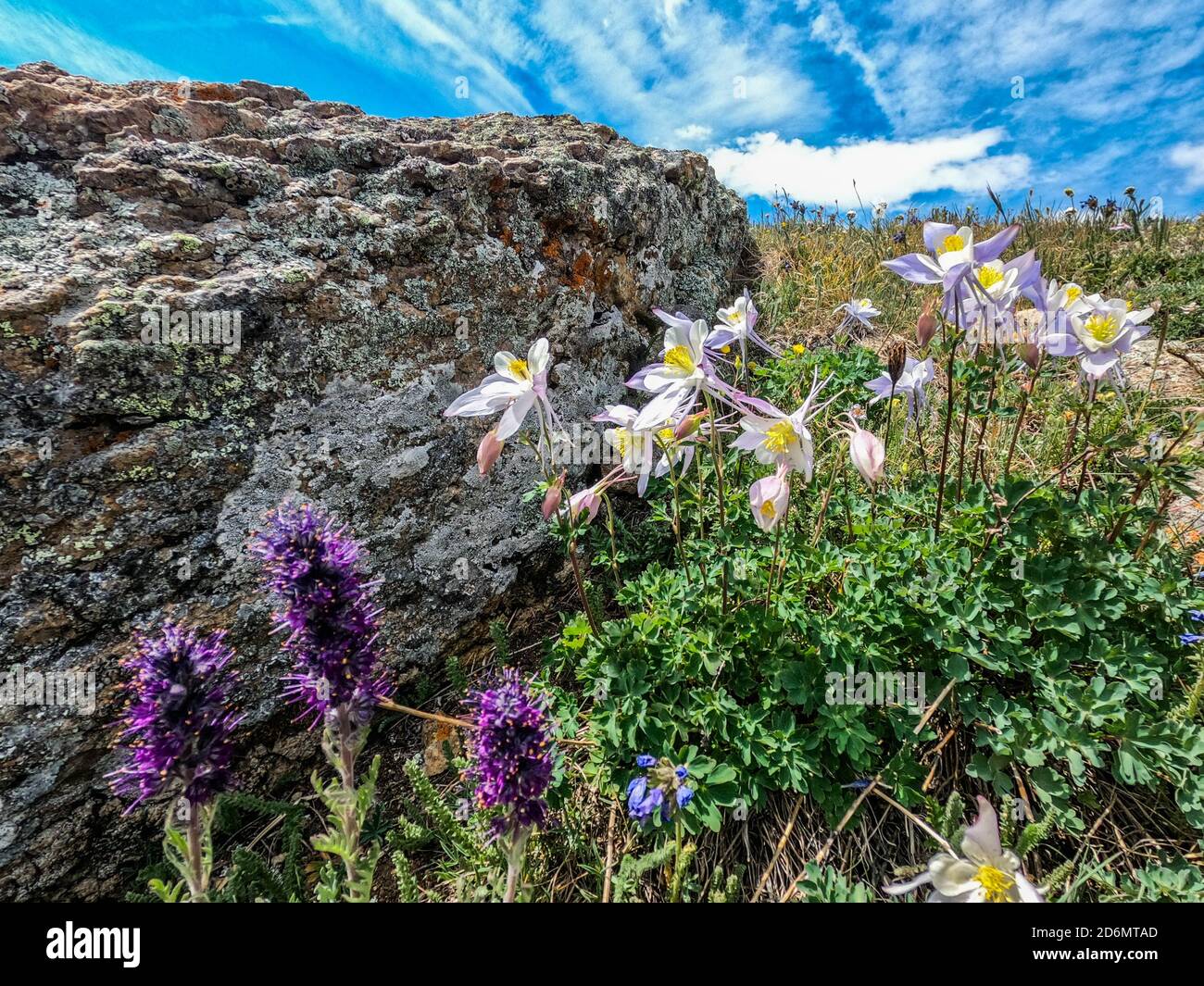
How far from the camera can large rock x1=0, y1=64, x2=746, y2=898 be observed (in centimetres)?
193

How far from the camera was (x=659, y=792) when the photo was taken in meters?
1.73

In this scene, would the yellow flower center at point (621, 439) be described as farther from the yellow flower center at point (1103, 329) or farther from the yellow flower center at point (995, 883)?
the yellow flower center at point (1103, 329)

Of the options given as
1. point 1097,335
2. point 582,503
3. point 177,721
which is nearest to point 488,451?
point 582,503

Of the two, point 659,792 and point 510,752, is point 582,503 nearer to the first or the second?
point 510,752

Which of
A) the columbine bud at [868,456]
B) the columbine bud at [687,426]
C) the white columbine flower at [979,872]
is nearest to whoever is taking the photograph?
→ the white columbine flower at [979,872]

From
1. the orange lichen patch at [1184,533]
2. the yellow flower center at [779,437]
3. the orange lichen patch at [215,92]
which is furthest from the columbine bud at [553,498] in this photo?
the orange lichen patch at [1184,533]

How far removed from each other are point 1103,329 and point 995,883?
6.53ft

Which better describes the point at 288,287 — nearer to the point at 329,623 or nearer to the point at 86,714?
the point at 329,623

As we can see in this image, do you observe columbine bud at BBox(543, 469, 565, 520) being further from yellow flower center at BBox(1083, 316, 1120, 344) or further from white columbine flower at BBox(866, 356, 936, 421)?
yellow flower center at BBox(1083, 316, 1120, 344)

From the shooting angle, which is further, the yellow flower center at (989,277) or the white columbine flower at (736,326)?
the white columbine flower at (736,326)

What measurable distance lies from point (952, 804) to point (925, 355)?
1795 millimetres

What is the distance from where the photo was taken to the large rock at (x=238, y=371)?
6.32ft
